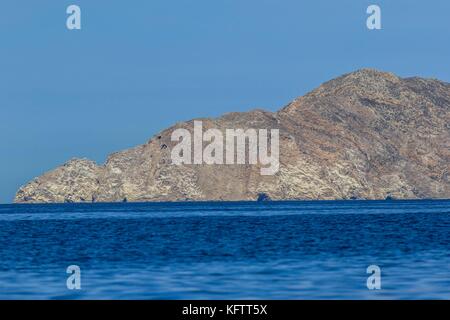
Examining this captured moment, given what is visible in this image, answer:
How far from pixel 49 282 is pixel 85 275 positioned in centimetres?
401

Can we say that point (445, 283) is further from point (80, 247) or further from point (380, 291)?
point (80, 247)

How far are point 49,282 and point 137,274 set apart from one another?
5569 mm

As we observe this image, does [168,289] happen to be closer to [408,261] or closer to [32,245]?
[408,261]

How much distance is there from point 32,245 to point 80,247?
20.9ft

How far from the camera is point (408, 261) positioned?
6259 centimetres

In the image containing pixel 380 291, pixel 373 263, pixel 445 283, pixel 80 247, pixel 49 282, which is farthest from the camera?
pixel 80 247

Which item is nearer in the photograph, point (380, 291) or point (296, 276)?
point (380, 291)

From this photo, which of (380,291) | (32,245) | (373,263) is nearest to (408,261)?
(373,263)

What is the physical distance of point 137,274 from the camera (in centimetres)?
5525
